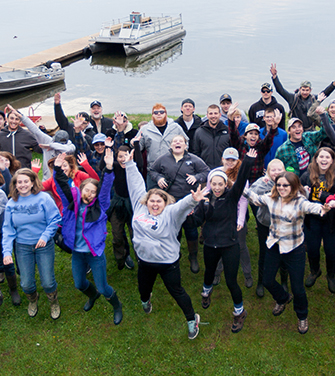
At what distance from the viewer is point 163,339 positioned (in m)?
5.09

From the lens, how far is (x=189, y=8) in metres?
70.8

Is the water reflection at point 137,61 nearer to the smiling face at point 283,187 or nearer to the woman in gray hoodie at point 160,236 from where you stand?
the woman in gray hoodie at point 160,236

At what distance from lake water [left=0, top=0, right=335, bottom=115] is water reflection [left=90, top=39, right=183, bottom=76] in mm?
103

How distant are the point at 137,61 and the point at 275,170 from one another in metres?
33.3

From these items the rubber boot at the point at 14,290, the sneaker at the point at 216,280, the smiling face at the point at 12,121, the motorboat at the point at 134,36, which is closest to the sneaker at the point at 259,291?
the sneaker at the point at 216,280

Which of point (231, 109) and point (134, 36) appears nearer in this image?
point (231, 109)

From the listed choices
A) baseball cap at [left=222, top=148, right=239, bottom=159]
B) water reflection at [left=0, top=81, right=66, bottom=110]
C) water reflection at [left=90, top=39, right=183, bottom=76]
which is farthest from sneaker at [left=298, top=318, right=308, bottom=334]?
water reflection at [left=90, top=39, right=183, bottom=76]

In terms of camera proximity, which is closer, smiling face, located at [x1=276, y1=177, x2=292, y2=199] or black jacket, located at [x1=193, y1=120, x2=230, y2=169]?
smiling face, located at [x1=276, y1=177, x2=292, y2=199]

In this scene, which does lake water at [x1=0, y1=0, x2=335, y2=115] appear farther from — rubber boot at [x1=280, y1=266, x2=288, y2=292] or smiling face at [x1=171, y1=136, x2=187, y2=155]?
rubber boot at [x1=280, y1=266, x2=288, y2=292]

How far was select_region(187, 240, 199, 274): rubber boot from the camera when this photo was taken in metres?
6.30

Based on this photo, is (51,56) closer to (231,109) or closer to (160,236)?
(231,109)

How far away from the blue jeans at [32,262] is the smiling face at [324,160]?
13.3 ft

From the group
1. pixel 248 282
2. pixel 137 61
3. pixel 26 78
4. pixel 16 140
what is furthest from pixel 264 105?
pixel 137 61

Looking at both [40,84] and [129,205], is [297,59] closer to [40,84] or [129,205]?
[40,84]
